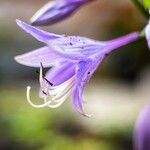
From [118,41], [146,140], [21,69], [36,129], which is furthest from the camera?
[21,69]

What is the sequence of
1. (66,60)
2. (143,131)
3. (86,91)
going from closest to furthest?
(143,131)
(66,60)
(86,91)

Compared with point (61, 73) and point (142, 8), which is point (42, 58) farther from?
point (142, 8)

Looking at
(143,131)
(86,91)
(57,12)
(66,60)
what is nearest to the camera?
(143,131)

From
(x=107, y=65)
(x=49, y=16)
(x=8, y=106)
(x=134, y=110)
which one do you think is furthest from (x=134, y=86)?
(x=49, y=16)

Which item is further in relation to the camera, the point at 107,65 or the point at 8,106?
the point at 107,65

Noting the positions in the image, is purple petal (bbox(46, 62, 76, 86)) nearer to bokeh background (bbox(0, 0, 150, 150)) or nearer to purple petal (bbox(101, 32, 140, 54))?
purple petal (bbox(101, 32, 140, 54))

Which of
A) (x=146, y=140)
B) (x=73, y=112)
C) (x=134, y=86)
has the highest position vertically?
(x=134, y=86)

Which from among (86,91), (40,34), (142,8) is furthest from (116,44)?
(86,91)

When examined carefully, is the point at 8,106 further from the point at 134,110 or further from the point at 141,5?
the point at 141,5
